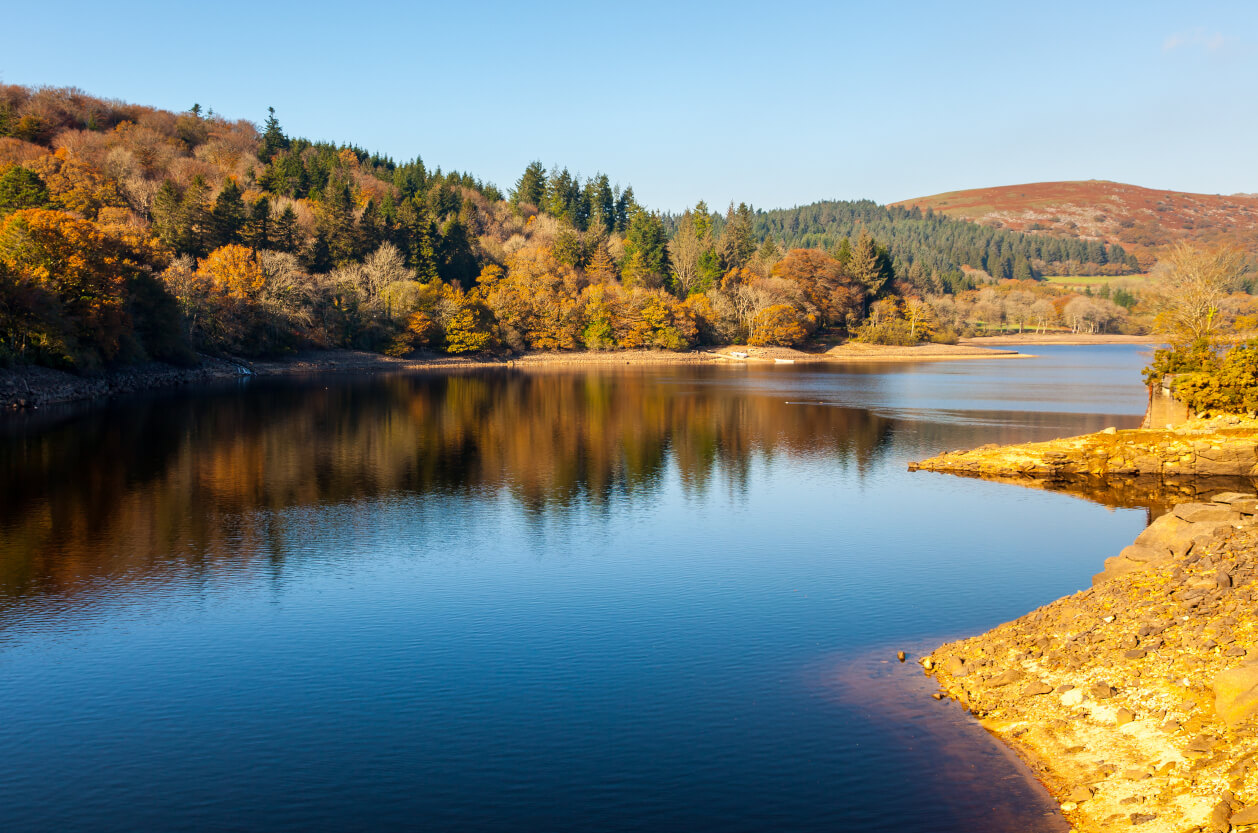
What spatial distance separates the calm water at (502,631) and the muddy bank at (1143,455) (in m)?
2.53

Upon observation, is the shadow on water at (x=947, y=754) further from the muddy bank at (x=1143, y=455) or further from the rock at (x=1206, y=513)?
the muddy bank at (x=1143, y=455)

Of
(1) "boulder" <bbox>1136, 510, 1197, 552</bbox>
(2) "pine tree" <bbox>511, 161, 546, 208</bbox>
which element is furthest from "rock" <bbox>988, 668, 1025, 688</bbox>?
(2) "pine tree" <bbox>511, 161, 546, 208</bbox>

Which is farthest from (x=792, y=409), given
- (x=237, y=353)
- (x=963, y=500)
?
(x=237, y=353)

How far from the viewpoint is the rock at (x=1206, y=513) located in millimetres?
16906

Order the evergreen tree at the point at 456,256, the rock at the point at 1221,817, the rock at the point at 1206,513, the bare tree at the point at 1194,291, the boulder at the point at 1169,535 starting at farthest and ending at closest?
the evergreen tree at the point at 456,256, the bare tree at the point at 1194,291, the rock at the point at 1206,513, the boulder at the point at 1169,535, the rock at the point at 1221,817

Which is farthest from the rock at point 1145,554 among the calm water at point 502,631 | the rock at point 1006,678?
the rock at point 1006,678

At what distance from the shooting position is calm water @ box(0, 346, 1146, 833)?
33.2 ft

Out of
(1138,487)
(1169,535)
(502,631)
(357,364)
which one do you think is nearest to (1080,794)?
(1169,535)

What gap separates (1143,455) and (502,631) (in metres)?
25.4

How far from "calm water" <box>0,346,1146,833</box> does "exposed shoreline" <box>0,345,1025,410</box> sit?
16.3 meters

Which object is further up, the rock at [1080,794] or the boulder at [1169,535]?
the boulder at [1169,535]

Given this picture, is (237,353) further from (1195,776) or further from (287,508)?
(1195,776)

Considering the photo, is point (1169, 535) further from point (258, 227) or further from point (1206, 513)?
point (258, 227)

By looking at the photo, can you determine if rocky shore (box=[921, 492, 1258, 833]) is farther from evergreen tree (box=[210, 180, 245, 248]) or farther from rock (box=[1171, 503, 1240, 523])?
evergreen tree (box=[210, 180, 245, 248])
